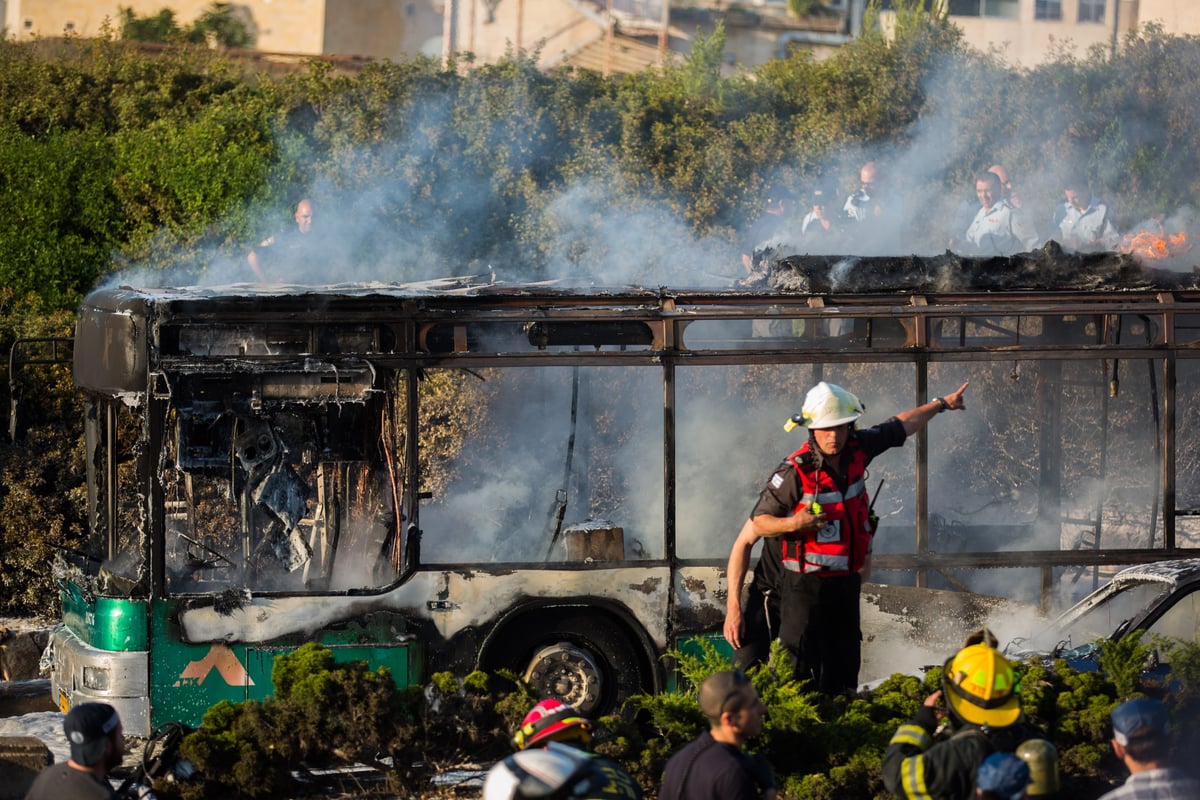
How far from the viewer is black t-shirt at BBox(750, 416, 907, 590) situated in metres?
6.69

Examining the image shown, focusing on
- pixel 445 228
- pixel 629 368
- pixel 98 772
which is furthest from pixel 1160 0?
pixel 98 772

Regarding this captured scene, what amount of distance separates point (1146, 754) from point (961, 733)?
59 centimetres

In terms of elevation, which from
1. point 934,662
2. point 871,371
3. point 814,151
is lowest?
point 934,662

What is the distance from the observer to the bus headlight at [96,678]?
25.8ft

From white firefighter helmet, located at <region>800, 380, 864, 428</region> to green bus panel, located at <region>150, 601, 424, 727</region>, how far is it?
2.71 metres

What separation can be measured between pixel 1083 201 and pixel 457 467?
6.46 m

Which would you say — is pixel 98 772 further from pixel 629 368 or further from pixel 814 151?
pixel 814 151

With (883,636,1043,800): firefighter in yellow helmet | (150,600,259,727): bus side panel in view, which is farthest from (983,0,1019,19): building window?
(883,636,1043,800): firefighter in yellow helmet

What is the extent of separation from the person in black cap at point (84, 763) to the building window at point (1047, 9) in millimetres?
36109

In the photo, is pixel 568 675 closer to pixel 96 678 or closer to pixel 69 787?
pixel 96 678

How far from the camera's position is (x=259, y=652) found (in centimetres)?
795

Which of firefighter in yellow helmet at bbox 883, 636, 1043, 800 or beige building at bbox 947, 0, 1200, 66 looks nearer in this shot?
firefighter in yellow helmet at bbox 883, 636, 1043, 800

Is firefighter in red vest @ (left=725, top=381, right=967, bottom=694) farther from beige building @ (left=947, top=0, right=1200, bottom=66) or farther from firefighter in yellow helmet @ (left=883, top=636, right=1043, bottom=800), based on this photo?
beige building @ (left=947, top=0, right=1200, bottom=66)

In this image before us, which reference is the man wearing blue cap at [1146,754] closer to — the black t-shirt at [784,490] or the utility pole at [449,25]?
the black t-shirt at [784,490]
